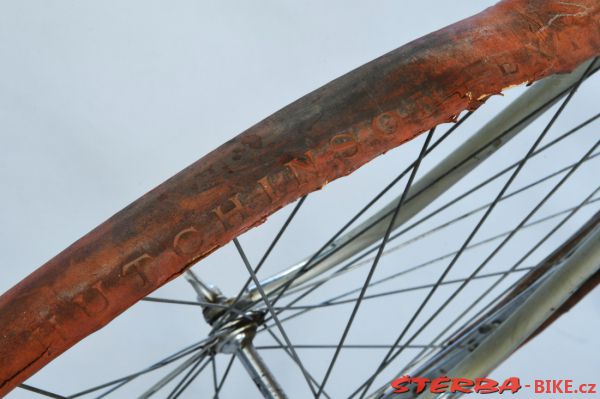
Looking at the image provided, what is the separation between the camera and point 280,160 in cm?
72

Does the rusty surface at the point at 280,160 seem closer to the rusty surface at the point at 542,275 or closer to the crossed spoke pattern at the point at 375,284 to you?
the crossed spoke pattern at the point at 375,284

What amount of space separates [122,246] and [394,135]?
0.20 metres

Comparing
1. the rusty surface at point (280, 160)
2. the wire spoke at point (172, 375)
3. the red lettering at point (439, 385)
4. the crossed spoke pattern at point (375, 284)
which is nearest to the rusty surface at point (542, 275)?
the crossed spoke pattern at point (375, 284)

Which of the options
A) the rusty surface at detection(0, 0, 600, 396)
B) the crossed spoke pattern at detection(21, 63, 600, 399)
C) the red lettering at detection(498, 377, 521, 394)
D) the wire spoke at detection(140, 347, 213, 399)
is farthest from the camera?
the wire spoke at detection(140, 347, 213, 399)

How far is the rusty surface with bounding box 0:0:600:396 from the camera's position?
679 mm

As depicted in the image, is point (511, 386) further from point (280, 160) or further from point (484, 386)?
point (280, 160)

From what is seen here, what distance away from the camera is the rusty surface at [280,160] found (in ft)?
2.23

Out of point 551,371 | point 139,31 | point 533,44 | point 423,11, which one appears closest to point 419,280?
point 551,371

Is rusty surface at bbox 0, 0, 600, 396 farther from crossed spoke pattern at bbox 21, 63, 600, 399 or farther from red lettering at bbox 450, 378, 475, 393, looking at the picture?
red lettering at bbox 450, 378, 475, 393

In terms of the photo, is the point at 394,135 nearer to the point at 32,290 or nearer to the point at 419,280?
the point at 32,290

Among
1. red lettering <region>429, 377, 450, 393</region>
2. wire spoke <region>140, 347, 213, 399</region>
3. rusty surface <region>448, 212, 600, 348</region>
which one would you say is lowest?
red lettering <region>429, 377, 450, 393</region>

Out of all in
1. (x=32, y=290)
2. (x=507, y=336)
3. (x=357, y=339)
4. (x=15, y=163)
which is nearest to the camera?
(x=32, y=290)

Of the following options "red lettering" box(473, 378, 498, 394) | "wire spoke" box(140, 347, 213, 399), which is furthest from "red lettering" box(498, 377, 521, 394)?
"wire spoke" box(140, 347, 213, 399)

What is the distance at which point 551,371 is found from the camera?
2543 mm
